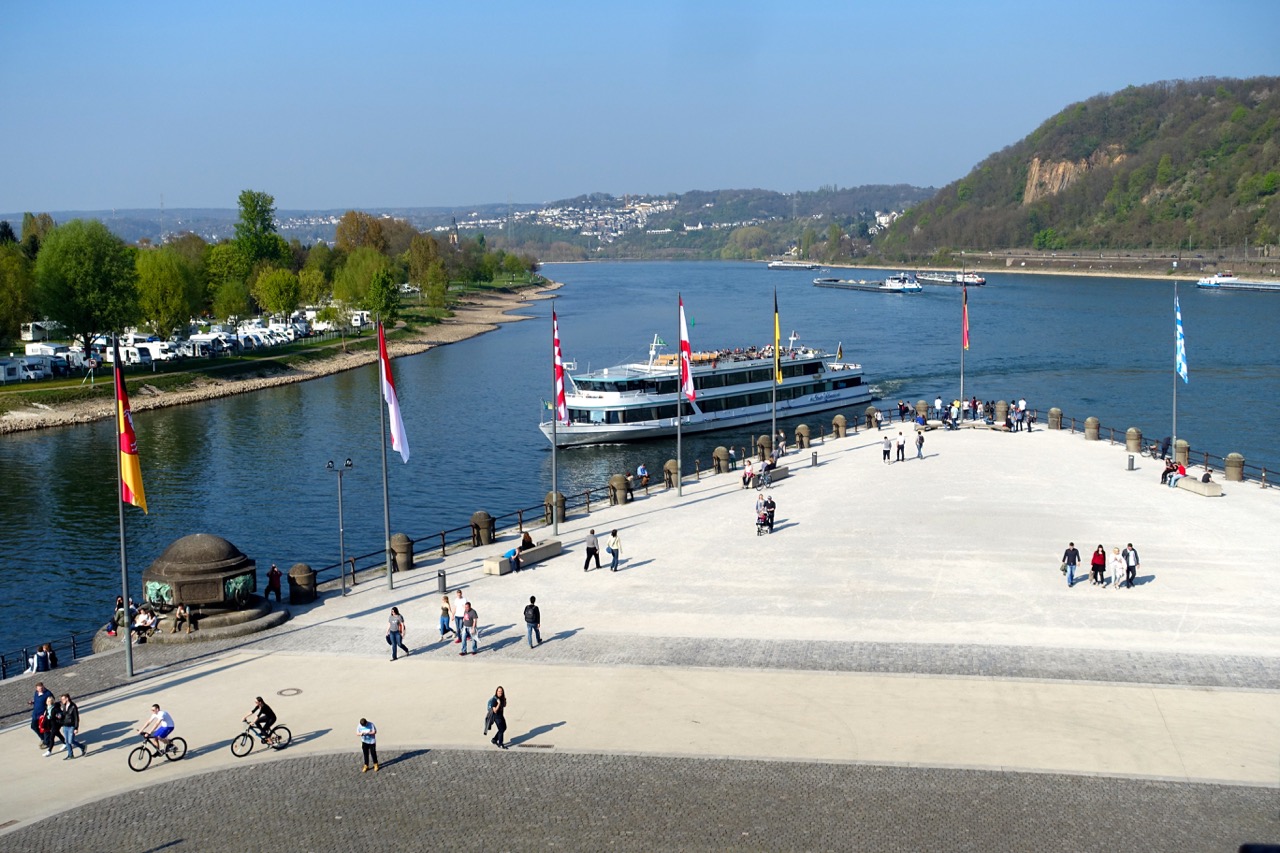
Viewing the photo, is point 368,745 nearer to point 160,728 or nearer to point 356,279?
point 160,728

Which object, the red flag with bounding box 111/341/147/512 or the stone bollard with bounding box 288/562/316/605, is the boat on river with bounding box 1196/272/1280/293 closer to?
the stone bollard with bounding box 288/562/316/605

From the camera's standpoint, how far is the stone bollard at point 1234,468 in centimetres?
4290

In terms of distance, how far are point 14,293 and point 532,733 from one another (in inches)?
3192

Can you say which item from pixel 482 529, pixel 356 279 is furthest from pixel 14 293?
pixel 482 529

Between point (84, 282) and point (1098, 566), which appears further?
point (84, 282)

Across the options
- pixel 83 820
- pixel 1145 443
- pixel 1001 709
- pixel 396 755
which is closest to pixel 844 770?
pixel 1001 709

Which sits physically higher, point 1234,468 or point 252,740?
point 1234,468

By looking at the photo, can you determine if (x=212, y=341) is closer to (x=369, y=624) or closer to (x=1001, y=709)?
(x=369, y=624)

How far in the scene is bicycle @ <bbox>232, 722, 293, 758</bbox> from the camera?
832 inches

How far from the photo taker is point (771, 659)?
25.3 meters

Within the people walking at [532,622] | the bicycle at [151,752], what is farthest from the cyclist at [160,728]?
the people walking at [532,622]

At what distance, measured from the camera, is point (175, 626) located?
27.8 meters

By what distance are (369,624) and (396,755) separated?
8134 millimetres

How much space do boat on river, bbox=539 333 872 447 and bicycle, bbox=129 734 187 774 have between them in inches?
1815
